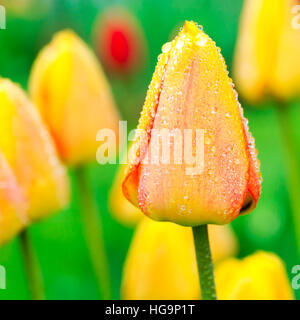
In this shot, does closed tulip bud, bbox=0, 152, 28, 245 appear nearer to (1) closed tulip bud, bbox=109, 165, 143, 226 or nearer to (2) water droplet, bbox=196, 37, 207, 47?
(2) water droplet, bbox=196, 37, 207, 47

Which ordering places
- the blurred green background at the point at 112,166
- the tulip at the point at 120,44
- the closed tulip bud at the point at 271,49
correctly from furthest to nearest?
the tulip at the point at 120,44, the blurred green background at the point at 112,166, the closed tulip bud at the point at 271,49

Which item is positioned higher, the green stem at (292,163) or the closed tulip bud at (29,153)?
the green stem at (292,163)

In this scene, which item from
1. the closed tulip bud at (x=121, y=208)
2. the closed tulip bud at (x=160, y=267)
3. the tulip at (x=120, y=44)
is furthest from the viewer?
the tulip at (x=120, y=44)

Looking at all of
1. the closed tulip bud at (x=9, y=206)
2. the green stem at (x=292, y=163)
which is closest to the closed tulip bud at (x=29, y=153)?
the closed tulip bud at (x=9, y=206)

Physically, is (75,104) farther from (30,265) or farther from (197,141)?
(197,141)

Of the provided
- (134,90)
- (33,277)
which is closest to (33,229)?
(33,277)

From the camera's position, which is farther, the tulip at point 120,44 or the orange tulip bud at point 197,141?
the tulip at point 120,44

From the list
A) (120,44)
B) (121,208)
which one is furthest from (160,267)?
(120,44)

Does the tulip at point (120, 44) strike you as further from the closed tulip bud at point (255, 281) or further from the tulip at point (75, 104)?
the closed tulip bud at point (255, 281)
